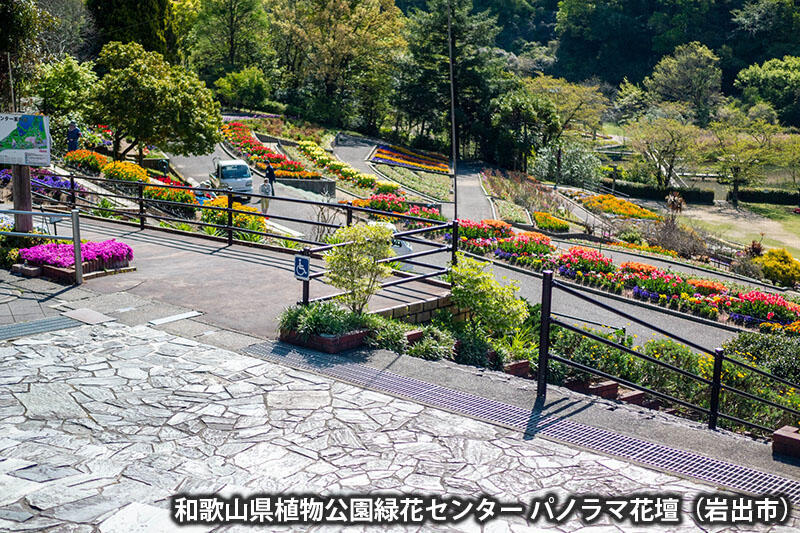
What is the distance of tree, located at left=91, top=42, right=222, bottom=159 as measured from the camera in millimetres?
27375

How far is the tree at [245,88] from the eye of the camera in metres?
61.7

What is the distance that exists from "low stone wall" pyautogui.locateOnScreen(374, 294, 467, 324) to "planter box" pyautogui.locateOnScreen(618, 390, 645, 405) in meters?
2.51

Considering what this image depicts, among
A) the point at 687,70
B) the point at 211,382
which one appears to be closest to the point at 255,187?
the point at 211,382

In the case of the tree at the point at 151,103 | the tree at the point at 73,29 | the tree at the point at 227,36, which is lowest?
the tree at the point at 151,103

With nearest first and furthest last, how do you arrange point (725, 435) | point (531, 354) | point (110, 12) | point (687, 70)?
point (725, 435), point (531, 354), point (110, 12), point (687, 70)

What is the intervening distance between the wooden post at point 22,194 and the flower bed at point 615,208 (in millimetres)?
35414

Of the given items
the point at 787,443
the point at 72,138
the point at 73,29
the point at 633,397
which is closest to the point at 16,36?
the point at 633,397

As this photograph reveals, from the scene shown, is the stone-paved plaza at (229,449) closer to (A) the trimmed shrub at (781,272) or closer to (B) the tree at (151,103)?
(B) the tree at (151,103)

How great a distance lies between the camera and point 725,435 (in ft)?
23.7

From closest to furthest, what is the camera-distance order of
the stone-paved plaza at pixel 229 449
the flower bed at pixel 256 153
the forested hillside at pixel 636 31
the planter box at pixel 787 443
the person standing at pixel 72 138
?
1. the stone-paved plaza at pixel 229 449
2. the planter box at pixel 787 443
3. the person standing at pixel 72 138
4. the flower bed at pixel 256 153
5. the forested hillside at pixel 636 31

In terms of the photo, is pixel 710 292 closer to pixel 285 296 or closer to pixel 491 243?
pixel 491 243

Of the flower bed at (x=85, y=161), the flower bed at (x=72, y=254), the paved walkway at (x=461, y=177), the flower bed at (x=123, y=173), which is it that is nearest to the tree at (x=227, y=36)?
the paved walkway at (x=461, y=177)

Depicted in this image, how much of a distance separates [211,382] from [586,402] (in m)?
3.82

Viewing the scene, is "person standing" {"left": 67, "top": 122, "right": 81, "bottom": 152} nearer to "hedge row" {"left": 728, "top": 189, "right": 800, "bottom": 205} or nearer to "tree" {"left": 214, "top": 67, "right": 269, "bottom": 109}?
"tree" {"left": 214, "top": 67, "right": 269, "bottom": 109}
